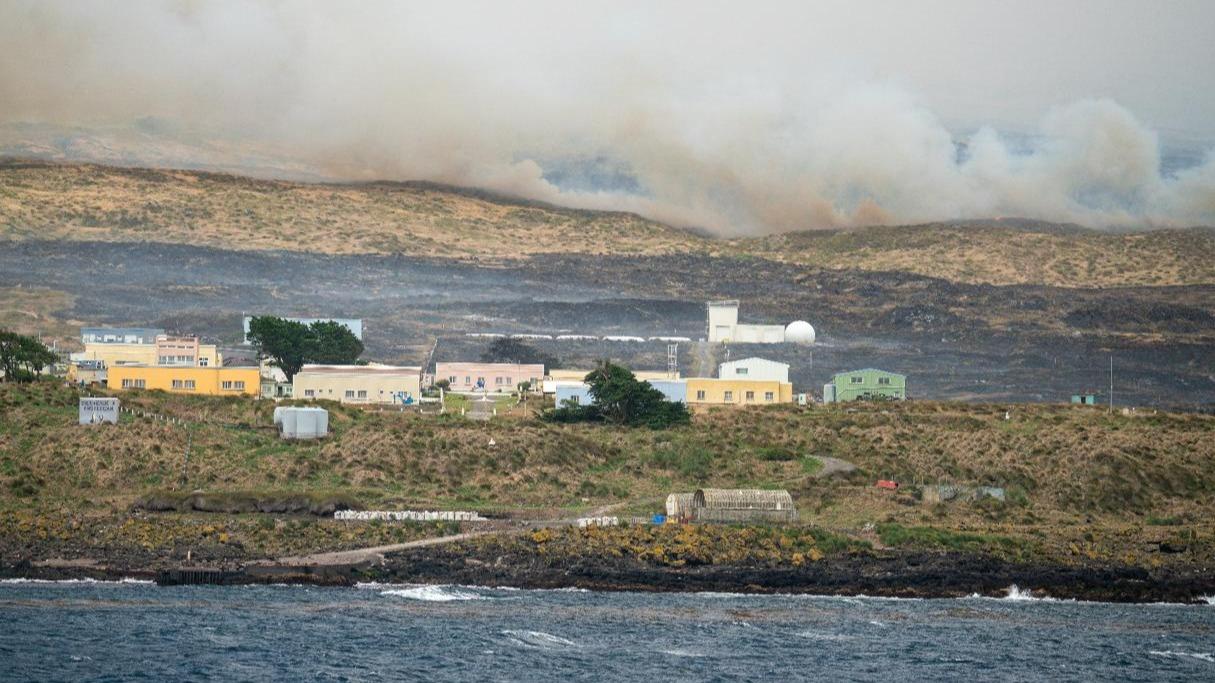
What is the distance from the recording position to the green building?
361ft

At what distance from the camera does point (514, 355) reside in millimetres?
126812

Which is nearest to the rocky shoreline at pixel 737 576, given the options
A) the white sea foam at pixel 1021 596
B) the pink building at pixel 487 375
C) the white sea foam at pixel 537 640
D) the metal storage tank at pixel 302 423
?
the white sea foam at pixel 1021 596

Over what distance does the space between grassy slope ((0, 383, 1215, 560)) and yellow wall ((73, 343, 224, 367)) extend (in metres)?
26.7

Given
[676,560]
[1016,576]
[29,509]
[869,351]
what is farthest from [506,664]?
[869,351]

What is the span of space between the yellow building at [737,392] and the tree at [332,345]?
2235 centimetres

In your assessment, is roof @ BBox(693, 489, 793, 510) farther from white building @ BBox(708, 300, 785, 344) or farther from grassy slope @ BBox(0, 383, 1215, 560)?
white building @ BBox(708, 300, 785, 344)

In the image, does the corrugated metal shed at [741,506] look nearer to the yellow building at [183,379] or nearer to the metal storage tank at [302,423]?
the metal storage tank at [302,423]

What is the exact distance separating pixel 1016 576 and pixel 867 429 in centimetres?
2645

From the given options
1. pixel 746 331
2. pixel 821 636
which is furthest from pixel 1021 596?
pixel 746 331

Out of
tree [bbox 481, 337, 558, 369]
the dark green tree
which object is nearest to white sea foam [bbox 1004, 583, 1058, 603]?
the dark green tree

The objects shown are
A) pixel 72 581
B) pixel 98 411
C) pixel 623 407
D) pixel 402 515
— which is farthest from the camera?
pixel 623 407

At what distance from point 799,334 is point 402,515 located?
256 ft

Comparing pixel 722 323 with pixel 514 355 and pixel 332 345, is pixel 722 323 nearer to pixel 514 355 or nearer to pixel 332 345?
pixel 514 355

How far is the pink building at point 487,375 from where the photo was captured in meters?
114
